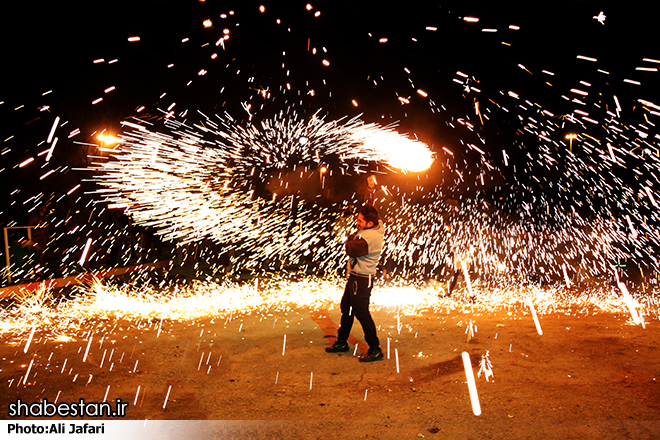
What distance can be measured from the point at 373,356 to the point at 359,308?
0.55m

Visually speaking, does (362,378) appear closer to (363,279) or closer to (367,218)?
(363,279)

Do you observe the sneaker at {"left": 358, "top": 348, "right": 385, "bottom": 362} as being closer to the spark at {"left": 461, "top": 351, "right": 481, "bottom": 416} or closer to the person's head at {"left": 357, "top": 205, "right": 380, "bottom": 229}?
the spark at {"left": 461, "top": 351, "right": 481, "bottom": 416}

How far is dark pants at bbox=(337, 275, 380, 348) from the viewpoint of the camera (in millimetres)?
4980

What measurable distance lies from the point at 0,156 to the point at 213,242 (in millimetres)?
5480

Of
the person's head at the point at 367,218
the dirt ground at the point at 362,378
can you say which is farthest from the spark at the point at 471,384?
the person's head at the point at 367,218

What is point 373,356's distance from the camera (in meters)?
4.91

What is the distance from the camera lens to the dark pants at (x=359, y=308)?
4980 mm

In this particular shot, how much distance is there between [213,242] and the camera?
12773 millimetres

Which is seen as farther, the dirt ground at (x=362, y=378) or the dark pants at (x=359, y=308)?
the dark pants at (x=359, y=308)

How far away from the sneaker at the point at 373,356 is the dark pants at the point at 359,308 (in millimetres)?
49

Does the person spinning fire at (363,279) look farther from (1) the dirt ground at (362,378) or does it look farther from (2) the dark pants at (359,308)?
(1) the dirt ground at (362,378)

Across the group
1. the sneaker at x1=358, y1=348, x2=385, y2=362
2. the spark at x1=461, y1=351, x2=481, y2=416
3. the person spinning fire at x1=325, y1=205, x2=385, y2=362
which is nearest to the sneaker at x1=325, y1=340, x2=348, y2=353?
the person spinning fire at x1=325, y1=205, x2=385, y2=362

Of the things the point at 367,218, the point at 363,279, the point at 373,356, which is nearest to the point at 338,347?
the point at 373,356

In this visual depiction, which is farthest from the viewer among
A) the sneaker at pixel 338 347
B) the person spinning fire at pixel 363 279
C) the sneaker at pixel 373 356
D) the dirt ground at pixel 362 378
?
the sneaker at pixel 338 347
